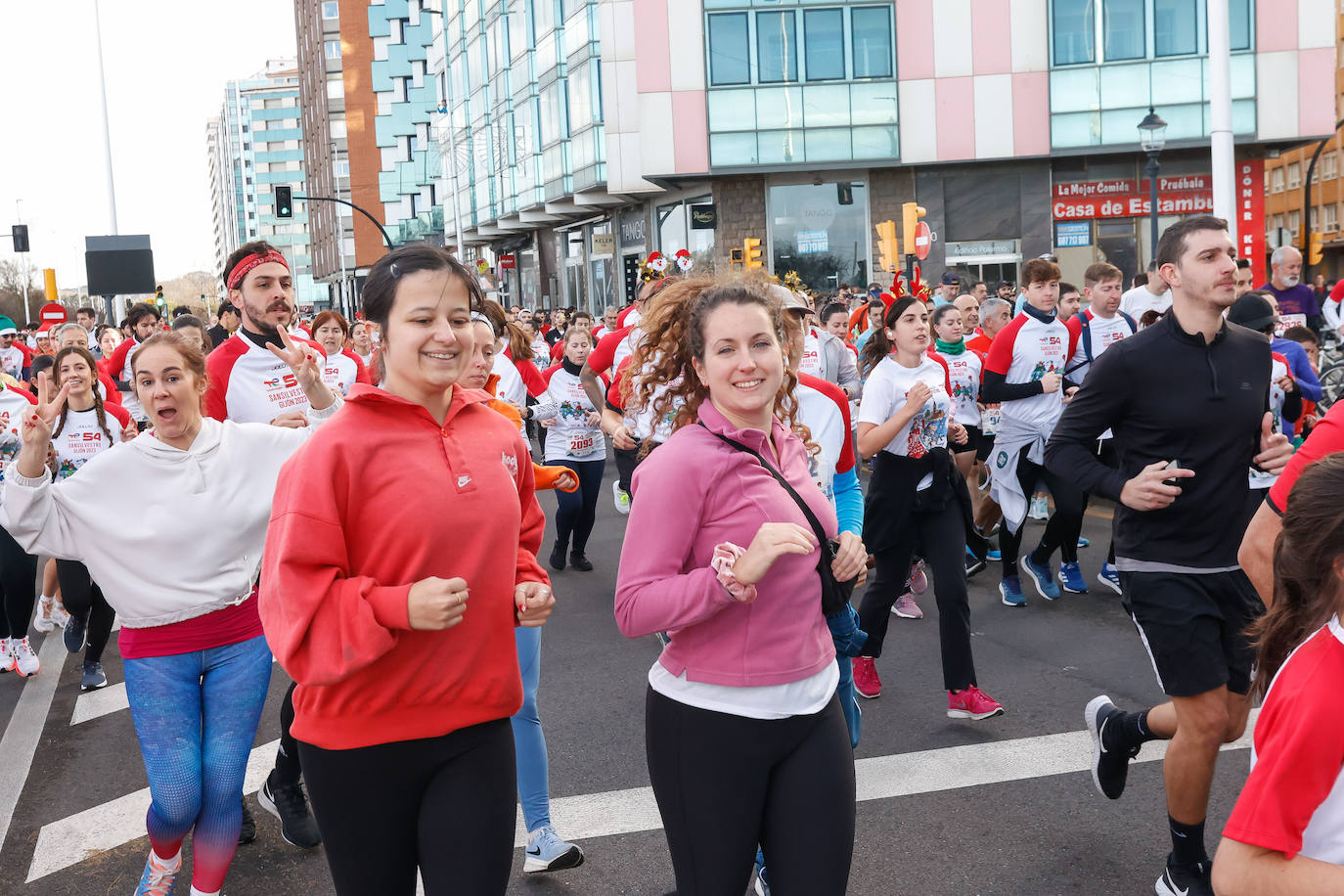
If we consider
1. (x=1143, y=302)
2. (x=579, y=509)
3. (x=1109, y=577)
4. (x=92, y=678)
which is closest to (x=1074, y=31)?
(x=1143, y=302)

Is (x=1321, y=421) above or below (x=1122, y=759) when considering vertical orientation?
above

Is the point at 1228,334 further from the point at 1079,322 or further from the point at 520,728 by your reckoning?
the point at 1079,322

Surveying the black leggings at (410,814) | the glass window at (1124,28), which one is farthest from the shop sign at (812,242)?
the black leggings at (410,814)

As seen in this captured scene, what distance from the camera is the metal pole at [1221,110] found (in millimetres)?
14234

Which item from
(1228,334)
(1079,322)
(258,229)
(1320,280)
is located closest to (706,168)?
(1320,280)

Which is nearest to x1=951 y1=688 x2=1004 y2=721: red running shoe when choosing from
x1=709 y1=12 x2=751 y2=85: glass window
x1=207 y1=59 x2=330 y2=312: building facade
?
x1=709 y1=12 x2=751 y2=85: glass window

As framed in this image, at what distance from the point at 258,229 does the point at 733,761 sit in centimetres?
18278

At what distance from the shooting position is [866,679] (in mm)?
6355

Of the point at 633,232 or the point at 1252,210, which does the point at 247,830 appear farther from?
the point at 633,232

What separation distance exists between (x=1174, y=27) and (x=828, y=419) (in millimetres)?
30778

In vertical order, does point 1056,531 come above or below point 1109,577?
above

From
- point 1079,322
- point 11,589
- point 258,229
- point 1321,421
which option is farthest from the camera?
point 258,229

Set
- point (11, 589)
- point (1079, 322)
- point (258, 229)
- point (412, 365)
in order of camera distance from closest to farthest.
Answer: point (412, 365) → point (11, 589) → point (1079, 322) → point (258, 229)

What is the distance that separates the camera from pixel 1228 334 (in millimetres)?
4301
